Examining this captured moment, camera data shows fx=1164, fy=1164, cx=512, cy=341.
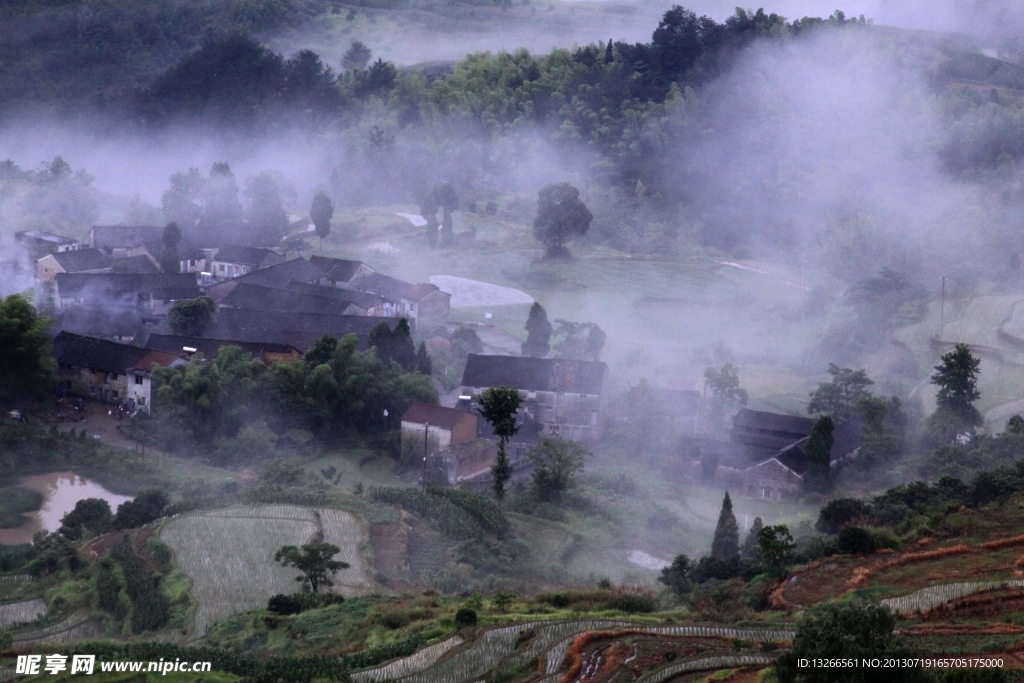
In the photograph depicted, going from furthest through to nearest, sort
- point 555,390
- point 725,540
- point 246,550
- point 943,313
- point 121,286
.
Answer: point 943,313
point 121,286
point 555,390
point 725,540
point 246,550

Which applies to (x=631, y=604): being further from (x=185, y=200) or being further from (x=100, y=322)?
(x=185, y=200)

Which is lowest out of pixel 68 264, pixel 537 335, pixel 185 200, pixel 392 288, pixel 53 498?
pixel 53 498

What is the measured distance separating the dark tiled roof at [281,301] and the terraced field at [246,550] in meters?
6.57

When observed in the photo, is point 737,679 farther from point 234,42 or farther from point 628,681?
point 234,42

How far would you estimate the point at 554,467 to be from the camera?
11469 millimetres

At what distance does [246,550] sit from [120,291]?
27.3 feet

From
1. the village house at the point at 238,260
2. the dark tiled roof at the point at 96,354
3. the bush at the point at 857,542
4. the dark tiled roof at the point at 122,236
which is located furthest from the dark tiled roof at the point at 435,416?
the dark tiled roof at the point at 122,236

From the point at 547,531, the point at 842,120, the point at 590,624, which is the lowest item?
the point at 547,531

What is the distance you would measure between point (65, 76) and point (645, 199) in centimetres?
1559

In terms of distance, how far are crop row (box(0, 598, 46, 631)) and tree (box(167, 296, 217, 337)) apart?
22.7 ft

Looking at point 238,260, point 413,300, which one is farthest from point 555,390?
point 238,260

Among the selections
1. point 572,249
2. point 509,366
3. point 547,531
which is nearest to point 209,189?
point 572,249

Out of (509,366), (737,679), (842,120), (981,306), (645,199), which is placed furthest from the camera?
(842,120)

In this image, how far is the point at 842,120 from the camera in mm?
27656
